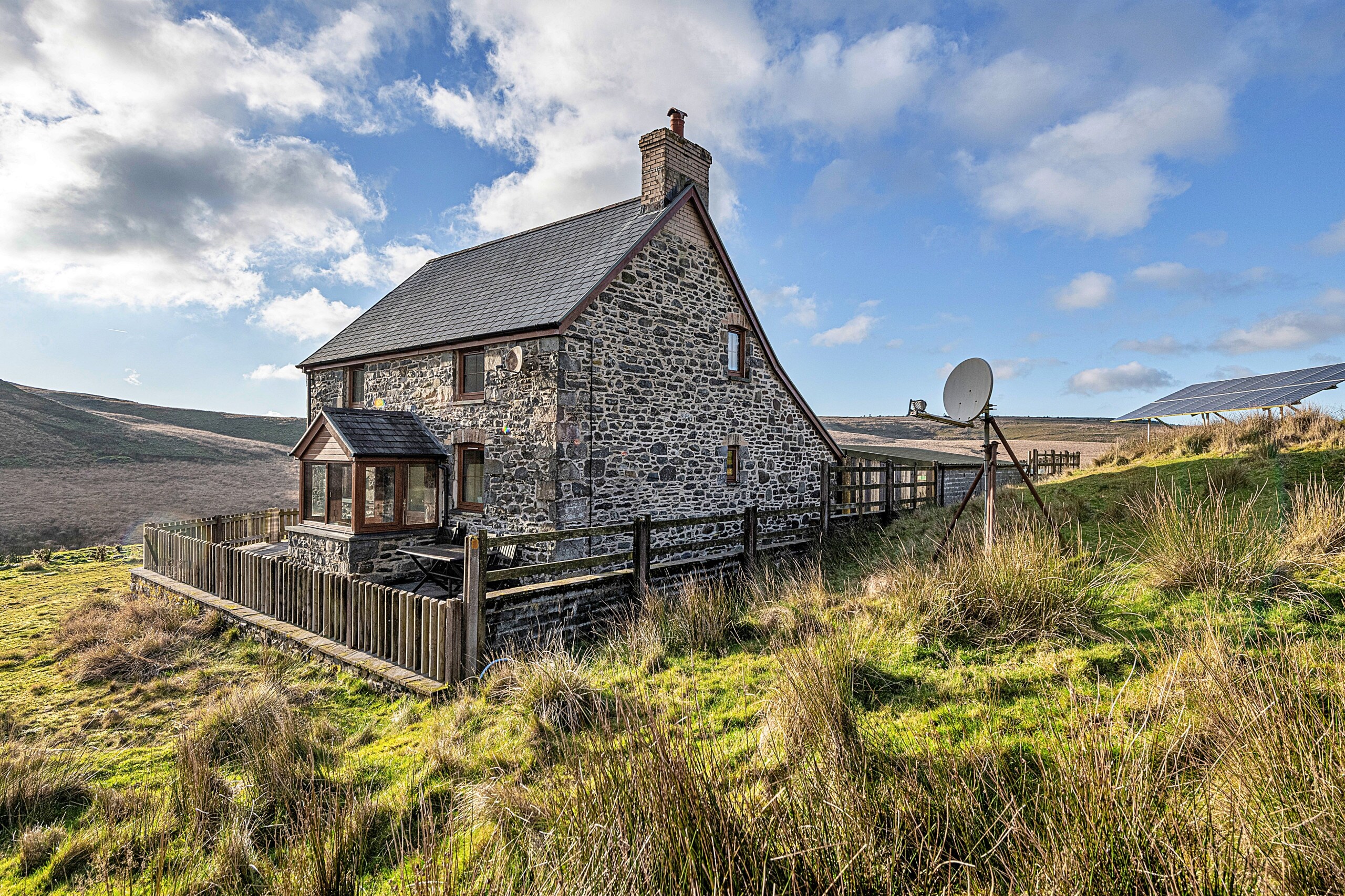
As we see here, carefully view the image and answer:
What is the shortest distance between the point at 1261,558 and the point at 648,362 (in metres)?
10.4

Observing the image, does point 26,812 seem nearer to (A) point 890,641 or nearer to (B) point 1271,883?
(A) point 890,641

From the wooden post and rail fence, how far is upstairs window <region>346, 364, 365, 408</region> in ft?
13.7

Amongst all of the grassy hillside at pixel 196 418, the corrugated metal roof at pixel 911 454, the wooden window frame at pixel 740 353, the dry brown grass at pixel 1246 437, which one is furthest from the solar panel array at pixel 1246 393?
the grassy hillside at pixel 196 418

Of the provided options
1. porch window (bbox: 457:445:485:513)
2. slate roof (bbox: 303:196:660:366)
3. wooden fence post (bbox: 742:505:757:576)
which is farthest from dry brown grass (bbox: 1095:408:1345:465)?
porch window (bbox: 457:445:485:513)

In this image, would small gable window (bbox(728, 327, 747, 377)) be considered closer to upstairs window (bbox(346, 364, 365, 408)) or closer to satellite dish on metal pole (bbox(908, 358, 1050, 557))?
satellite dish on metal pole (bbox(908, 358, 1050, 557))

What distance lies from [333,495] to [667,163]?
37.5ft

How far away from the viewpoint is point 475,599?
8133 mm

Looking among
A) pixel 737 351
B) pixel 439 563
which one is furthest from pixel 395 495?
pixel 737 351

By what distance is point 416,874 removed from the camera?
9.25ft

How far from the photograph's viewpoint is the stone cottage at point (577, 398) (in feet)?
40.6

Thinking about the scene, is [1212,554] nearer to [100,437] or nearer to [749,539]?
[749,539]

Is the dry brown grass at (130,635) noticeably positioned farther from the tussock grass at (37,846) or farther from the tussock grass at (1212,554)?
the tussock grass at (1212,554)

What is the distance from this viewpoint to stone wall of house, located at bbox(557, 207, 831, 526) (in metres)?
12.3

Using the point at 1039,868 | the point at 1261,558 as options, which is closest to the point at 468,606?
the point at 1039,868
